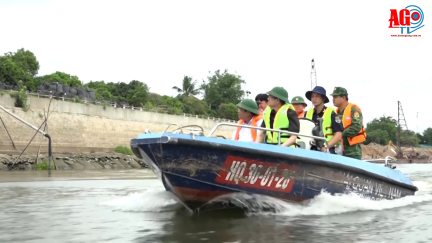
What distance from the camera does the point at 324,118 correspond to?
8.23m

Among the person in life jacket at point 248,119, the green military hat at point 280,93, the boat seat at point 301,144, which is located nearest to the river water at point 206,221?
the boat seat at point 301,144

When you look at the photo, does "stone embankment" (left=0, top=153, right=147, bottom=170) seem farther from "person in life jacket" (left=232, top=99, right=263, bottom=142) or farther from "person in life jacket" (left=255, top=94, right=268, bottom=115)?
"person in life jacket" (left=232, top=99, right=263, bottom=142)

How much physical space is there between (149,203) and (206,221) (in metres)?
1.56

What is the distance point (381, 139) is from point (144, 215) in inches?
3730

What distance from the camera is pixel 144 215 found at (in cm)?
704

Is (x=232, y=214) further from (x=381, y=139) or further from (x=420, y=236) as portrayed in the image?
(x=381, y=139)

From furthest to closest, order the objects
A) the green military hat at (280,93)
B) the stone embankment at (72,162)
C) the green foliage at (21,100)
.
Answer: the green foliage at (21,100) → the stone embankment at (72,162) → the green military hat at (280,93)

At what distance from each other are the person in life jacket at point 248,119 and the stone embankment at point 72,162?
741 inches

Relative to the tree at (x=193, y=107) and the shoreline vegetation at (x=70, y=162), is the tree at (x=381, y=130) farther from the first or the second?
the shoreline vegetation at (x=70, y=162)

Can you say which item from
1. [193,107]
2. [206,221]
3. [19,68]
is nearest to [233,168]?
[206,221]

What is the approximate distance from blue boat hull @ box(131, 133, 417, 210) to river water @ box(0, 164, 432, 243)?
0.22 m

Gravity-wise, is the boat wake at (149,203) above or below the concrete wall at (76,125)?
below

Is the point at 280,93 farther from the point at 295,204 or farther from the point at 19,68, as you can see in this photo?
the point at 19,68

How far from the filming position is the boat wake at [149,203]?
25.2 ft
